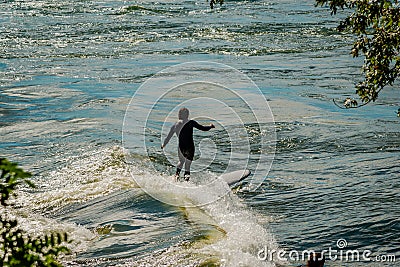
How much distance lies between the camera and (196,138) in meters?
28.1

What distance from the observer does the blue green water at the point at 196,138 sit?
15.1 meters

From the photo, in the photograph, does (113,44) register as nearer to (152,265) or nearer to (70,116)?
(70,116)

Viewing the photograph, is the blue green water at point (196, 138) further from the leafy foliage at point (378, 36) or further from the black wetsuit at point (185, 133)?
the leafy foliage at point (378, 36)

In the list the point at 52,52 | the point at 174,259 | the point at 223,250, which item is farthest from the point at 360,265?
the point at 52,52

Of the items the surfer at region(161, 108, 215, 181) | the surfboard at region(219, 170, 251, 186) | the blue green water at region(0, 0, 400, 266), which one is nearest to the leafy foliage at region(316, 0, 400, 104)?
the blue green water at region(0, 0, 400, 266)

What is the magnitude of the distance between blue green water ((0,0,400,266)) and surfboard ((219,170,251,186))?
71cm

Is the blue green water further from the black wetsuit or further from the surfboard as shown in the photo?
the black wetsuit

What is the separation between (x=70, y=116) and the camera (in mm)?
31344

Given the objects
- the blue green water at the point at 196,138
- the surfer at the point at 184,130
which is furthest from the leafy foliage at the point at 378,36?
the surfer at the point at 184,130

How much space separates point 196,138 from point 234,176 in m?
7.24

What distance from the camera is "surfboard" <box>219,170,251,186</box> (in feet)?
67.9

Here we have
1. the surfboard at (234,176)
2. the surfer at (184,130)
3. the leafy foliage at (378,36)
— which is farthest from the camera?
the surfboard at (234,176)

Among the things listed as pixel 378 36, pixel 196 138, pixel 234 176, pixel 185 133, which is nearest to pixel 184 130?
pixel 185 133

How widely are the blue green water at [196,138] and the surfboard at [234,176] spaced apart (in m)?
0.71
